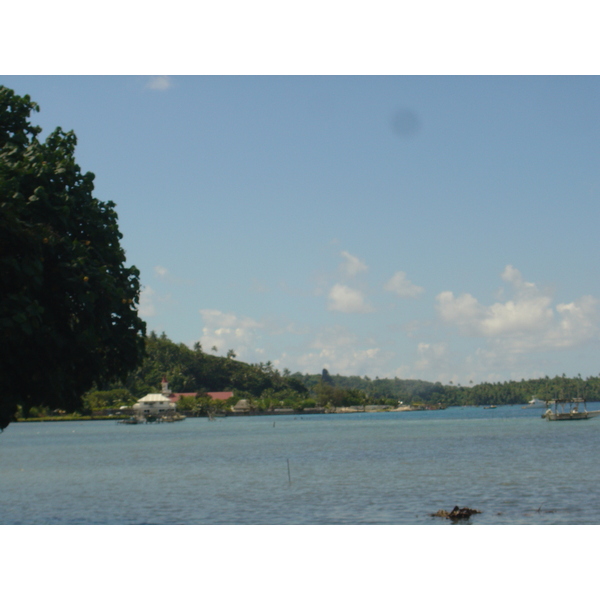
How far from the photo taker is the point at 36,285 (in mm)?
13906

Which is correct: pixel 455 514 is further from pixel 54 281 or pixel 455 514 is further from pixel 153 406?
pixel 153 406

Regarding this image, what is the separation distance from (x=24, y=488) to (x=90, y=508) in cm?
1068

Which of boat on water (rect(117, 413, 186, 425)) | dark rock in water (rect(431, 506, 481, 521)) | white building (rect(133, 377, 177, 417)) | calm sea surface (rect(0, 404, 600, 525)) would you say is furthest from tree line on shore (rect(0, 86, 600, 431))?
white building (rect(133, 377, 177, 417))

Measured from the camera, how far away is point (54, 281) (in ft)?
50.1

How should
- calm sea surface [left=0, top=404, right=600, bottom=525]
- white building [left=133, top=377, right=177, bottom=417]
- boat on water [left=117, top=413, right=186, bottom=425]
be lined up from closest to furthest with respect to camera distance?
calm sea surface [left=0, top=404, right=600, bottom=525]
boat on water [left=117, top=413, right=186, bottom=425]
white building [left=133, top=377, right=177, bottom=417]

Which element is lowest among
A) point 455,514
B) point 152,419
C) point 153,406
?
point 152,419

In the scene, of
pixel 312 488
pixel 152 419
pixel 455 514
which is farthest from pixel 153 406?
pixel 455 514

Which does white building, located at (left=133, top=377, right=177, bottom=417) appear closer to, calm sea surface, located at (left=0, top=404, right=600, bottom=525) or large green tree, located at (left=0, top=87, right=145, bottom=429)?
calm sea surface, located at (left=0, top=404, right=600, bottom=525)

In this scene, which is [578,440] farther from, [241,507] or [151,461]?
[241,507]

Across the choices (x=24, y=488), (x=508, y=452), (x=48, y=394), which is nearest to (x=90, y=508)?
(x=24, y=488)

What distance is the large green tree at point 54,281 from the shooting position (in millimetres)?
13617

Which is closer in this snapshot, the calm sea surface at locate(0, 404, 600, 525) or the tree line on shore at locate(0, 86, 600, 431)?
the tree line on shore at locate(0, 86, 600, 431)

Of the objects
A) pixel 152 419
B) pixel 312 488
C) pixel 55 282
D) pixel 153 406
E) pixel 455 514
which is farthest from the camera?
pixel 153 406

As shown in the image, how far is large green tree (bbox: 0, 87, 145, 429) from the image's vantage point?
13617 mm
